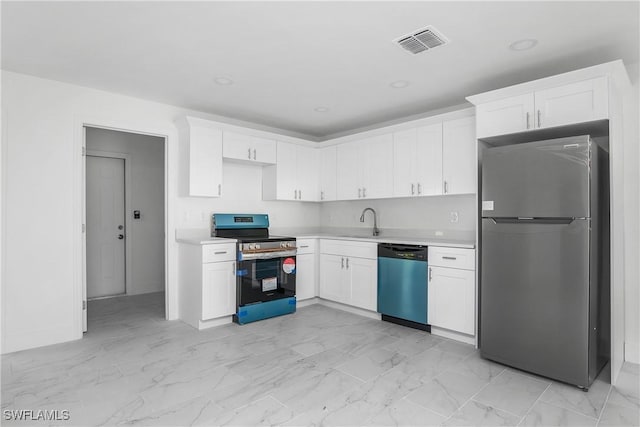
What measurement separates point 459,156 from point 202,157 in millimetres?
2869

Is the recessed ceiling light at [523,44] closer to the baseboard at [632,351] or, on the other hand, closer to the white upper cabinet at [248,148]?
the baseboard at [632,351]

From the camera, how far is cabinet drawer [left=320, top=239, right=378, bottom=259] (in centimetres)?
425

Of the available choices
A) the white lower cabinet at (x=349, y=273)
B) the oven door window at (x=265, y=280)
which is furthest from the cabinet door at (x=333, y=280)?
the oven door window at (x=265, y=280)

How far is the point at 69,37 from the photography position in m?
2.66

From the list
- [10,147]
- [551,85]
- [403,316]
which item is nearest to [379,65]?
[551,85]

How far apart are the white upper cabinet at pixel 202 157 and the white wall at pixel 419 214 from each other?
1999 millimetres

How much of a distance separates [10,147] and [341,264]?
3.58m

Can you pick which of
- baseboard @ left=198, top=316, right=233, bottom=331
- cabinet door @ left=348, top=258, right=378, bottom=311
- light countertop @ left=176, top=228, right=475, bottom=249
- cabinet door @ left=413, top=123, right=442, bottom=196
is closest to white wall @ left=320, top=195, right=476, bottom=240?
light countertop @ left=176, top=228, right=475, bottom=249

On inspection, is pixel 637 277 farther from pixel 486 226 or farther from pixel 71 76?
pixel 71 76

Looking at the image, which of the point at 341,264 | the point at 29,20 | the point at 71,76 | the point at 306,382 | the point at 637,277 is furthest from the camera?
the point at 341,264

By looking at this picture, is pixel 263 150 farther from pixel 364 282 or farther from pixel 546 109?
pixel 546 109

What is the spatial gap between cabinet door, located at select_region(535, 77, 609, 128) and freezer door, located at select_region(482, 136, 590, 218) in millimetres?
320

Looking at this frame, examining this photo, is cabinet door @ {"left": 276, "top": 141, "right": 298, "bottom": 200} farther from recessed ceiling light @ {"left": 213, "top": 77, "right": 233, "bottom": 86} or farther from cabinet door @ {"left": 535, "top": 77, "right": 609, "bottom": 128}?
cabinet door @ {"left": 535, "top": 77, "right": 609, "bottom": 128}

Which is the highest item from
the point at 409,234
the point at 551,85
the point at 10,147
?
the point at 551,85
